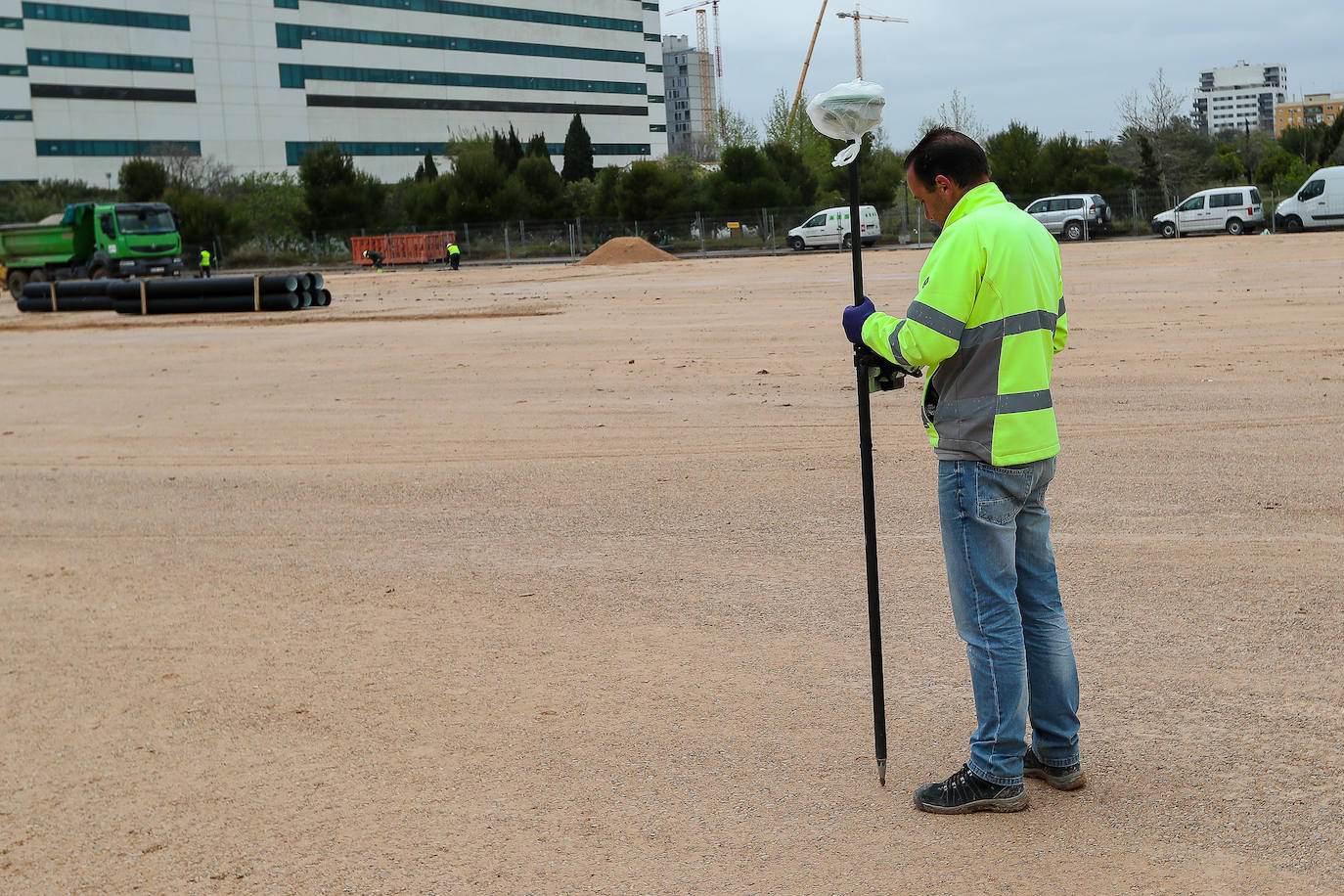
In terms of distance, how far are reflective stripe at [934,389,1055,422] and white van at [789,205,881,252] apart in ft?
135

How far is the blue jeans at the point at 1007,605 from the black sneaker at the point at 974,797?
0.10 feet

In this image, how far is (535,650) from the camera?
19.2ft

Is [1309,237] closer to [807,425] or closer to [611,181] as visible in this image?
[807,425]

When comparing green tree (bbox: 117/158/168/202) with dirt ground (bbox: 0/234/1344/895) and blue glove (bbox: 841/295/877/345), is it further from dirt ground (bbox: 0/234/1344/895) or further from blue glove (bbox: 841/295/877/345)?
blue glove (bbox: 841/295/877/345)

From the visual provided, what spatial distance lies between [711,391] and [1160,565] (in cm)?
740

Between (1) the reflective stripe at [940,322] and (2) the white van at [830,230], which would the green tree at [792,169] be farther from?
(1) the reflective stripe at [940,322]

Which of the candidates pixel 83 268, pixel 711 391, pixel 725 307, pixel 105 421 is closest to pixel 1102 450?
pixel 711 391

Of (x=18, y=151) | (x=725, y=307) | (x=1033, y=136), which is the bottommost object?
(x=725, y=307)

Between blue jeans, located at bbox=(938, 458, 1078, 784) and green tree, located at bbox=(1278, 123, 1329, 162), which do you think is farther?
green tree, located at bbox=(1278, 123, 1329, 162)

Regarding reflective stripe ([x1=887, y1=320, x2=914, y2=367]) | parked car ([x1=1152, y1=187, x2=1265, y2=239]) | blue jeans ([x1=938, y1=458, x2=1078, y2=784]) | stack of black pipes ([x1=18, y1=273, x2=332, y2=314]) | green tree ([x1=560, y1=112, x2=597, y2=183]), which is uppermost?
green tree ([x1=560, y1=112, x2=597, y2=183])

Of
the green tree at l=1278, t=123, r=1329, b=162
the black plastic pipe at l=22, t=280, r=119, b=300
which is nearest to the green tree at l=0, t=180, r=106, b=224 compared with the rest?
the black plastic pipe at l=22, t=280, r=119, b=300

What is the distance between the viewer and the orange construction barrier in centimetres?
5950

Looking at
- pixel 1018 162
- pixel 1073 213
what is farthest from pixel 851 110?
pixel 1018 162

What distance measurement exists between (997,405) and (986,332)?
0.21 m
